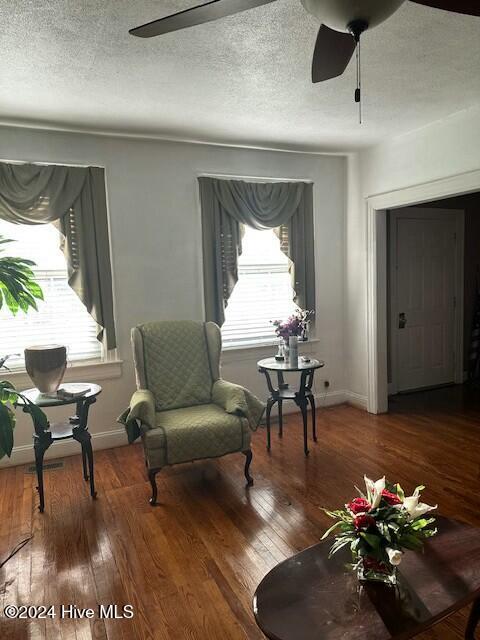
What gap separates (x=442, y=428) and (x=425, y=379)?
1437 mm

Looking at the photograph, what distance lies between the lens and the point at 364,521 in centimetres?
146

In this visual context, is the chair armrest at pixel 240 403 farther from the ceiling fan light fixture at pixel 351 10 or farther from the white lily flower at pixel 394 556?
the ceiling fan light fixture at pixel 351 10

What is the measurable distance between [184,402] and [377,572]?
7.18 ft

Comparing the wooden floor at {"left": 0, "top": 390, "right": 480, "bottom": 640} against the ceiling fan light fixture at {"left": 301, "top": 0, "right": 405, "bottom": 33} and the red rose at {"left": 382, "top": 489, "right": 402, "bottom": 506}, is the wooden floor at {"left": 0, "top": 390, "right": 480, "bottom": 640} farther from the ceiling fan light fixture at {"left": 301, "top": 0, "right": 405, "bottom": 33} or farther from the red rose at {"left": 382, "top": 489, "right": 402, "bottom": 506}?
the ceiling fan light fixture at {"left": 301, "top": 0, "right": 405, "bottom": 33}

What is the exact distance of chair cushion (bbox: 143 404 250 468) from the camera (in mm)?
2924

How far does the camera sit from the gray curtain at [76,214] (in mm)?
3496

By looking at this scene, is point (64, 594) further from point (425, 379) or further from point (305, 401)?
point (425, 379)

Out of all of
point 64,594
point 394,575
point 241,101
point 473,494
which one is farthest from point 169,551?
point 241,101

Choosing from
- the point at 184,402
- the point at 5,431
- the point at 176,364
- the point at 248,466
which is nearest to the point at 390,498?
the point at 248,466

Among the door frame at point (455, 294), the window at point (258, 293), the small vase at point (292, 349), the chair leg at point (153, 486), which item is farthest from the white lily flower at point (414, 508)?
the door frame at point (455, 294)

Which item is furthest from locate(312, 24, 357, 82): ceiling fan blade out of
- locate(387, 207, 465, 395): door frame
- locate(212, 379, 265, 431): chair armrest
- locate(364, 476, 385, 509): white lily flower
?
locate(387, 207, 465, 395): door frame

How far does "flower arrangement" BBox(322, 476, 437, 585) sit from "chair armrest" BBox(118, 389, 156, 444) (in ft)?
5.65

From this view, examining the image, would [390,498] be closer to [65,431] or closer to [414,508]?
[414,508]

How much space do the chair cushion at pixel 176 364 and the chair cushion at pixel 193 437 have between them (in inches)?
10.5
